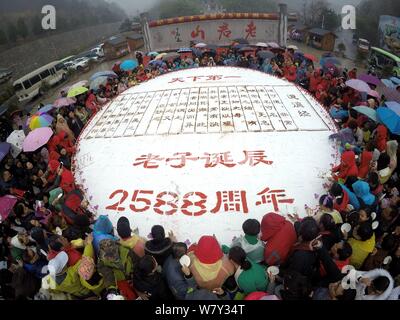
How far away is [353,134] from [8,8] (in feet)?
133

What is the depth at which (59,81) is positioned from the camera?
74.7ft

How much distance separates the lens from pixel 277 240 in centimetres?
341

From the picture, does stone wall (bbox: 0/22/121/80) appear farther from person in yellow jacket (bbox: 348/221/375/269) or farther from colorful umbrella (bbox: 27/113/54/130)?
person in yellow jacket (bbox: 348/221/375/269)

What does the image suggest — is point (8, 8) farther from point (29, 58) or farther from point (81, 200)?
point (81, 200)

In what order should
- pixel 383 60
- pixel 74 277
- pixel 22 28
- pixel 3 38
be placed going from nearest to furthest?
pixel 74 277 < pixel 383 60 < pixel 3 38 < pixel 22 28

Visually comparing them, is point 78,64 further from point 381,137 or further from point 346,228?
point 346,228

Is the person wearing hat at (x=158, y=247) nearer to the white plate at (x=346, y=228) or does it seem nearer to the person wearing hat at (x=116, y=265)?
the person wearing hat at (x=116, y=265)

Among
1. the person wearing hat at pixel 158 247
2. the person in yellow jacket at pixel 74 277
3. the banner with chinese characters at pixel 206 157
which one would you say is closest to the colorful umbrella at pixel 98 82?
the banner with chinese characters at pixel 206 157

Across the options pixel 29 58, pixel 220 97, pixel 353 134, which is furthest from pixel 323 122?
pixel 29 58

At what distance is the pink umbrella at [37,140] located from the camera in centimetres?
588

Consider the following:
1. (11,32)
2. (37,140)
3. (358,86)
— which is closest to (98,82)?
(37,140)

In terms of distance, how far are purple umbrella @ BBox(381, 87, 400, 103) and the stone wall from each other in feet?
73.6

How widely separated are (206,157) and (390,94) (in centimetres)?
564

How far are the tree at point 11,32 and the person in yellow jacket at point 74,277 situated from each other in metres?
27.6
